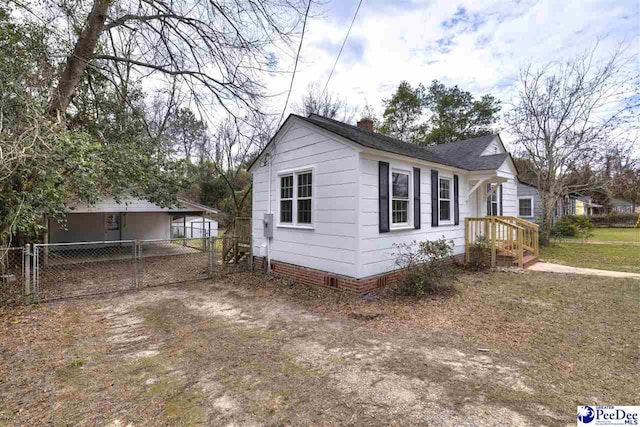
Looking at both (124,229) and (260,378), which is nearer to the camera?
(260,378)

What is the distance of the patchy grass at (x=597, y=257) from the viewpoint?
898cm

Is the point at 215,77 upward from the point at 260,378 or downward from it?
upward

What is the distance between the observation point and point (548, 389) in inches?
111

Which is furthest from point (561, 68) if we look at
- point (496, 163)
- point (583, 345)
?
point (583, 345)

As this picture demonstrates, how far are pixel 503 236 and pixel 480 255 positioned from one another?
1.07m

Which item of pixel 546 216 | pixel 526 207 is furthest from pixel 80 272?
pixel 526 207

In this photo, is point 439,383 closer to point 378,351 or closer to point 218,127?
point 378,351

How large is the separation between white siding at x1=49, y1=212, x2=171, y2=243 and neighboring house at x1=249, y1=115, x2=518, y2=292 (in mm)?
10030

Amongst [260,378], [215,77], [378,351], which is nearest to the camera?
[260,378]

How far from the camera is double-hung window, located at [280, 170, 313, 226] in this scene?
7.24 meters

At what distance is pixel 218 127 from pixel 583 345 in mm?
8856

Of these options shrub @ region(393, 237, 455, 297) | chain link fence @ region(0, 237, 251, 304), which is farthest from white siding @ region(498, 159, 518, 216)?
chain link fence @ region(0, 237, 251, 304)

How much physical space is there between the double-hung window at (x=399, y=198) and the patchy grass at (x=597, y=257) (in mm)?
6318

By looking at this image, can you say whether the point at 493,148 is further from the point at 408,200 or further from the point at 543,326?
the point at 543,326
